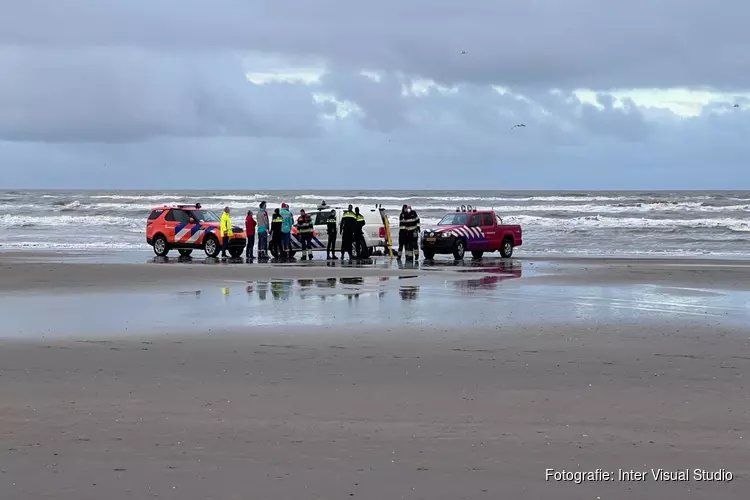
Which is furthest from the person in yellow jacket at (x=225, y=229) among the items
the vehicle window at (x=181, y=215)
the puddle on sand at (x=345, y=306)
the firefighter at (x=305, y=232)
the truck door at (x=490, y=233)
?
the puddle on sand at (x=345, y=306)

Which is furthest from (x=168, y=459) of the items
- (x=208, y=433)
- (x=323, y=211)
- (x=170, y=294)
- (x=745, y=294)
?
(x=323, y=211)

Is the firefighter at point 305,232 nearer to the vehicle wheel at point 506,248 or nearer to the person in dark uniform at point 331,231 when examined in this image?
the person in dark uniform at point 331,231

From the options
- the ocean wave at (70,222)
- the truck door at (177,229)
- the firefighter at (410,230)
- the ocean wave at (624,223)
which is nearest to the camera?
the firefighter at (410,230)

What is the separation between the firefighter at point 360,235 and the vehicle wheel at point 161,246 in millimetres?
6763

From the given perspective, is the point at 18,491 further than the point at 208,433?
No

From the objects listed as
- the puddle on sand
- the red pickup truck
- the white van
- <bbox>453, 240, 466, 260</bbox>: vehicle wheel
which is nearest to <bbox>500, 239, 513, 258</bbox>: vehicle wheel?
the red pickup truck

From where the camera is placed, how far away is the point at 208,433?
772cm

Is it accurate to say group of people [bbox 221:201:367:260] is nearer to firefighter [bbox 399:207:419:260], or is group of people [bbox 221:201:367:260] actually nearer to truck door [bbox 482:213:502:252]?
firefighter [bbox 399:207:419:260]

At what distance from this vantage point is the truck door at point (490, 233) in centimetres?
3291

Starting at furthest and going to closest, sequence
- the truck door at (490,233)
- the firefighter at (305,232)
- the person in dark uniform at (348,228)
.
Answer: the truck door at (490,233) < the firefighter at (305,232) < the person in dark uniform at (348,228)

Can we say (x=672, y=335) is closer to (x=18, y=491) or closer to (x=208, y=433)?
(x=208, y=433)

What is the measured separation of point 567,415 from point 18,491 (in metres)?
4.47

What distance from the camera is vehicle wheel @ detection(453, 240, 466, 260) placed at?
3198 centimetres

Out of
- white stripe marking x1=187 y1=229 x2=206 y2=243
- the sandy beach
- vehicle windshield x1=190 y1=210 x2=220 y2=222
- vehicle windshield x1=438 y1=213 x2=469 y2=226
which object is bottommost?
the sandy beach
